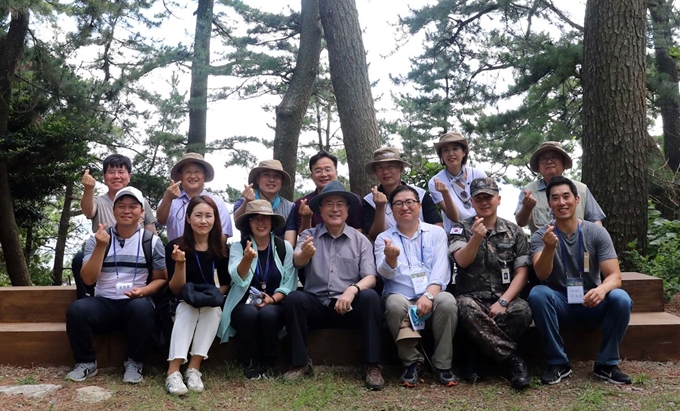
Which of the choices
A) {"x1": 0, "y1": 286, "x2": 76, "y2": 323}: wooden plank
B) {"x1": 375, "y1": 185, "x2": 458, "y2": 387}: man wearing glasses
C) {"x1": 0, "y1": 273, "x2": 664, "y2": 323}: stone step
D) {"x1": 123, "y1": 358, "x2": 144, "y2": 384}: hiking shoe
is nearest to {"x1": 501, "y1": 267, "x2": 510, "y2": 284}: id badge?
{"x1": 375, "y1": 185, "x2": 458, "y2": 387}: man wearing glasses

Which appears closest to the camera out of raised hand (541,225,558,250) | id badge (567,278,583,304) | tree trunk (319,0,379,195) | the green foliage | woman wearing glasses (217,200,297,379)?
raised hand (541,225,558,250)

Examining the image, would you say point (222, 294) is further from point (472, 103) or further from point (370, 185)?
point (472, 103)

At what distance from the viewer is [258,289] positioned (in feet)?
15.0

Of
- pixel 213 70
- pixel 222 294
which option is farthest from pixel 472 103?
pixel 222 294

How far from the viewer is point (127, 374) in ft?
14.1

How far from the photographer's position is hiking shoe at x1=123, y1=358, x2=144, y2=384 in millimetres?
4254

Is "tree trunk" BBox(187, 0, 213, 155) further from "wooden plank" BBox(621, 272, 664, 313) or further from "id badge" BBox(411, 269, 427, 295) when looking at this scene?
"wooden plank" BBox(621, 272, 664, 313)

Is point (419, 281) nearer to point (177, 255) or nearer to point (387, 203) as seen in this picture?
point (387, 203)

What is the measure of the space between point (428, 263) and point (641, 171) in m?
3.17

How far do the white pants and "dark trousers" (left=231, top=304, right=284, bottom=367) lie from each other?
0.64ft

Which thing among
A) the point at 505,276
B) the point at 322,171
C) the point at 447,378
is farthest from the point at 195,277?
the point at 505,276

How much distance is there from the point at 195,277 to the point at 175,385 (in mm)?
854

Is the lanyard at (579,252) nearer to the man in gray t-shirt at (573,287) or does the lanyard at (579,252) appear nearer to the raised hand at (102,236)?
the man in gray t-shirt at (573,287)

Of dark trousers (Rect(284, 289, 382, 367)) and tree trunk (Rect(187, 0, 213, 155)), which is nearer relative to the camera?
dark trousers (Rect(284, 289, 382, 367))
